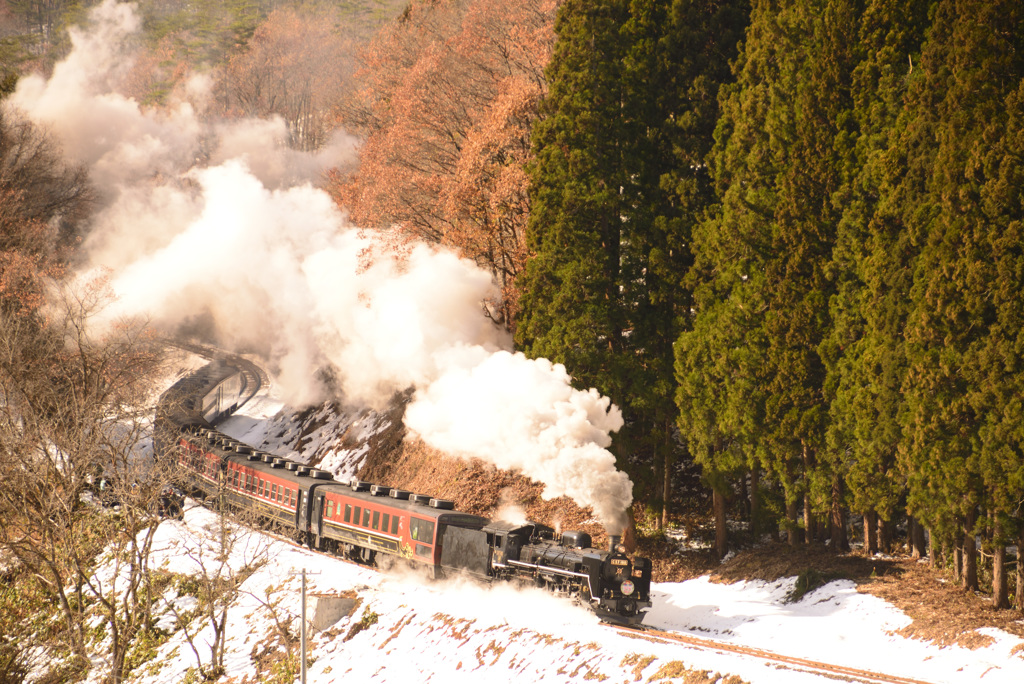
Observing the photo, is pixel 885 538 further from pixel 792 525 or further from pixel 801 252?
pixel 801 252

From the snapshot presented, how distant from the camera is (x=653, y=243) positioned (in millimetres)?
21266

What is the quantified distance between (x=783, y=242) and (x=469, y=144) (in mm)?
10813

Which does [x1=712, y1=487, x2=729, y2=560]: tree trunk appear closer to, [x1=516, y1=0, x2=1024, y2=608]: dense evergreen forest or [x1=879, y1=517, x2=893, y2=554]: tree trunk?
[x1=516, y1=0, x2=1024, y2=608]: dense evergreen forest

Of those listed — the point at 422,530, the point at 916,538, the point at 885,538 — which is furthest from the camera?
the point at 422,530

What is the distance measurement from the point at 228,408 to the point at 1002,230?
3378 cm

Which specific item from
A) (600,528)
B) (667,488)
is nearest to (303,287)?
(600,528)

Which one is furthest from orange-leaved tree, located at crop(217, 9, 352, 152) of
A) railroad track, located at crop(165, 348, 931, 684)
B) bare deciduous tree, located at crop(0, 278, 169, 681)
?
railroad track, located at crop(165, 348, 931, 684)

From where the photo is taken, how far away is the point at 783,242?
61.2 feet

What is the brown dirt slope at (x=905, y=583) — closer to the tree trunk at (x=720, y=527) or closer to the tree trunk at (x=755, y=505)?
the tree trunk at (x=720, y=527)

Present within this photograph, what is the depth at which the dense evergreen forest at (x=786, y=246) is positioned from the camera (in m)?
14.7

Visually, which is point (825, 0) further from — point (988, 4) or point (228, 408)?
point (228, 408)

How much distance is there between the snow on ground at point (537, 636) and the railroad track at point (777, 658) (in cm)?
21

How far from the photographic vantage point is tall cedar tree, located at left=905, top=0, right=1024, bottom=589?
1411cm

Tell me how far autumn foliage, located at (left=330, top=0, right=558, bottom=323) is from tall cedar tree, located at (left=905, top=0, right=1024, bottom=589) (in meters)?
11.8
